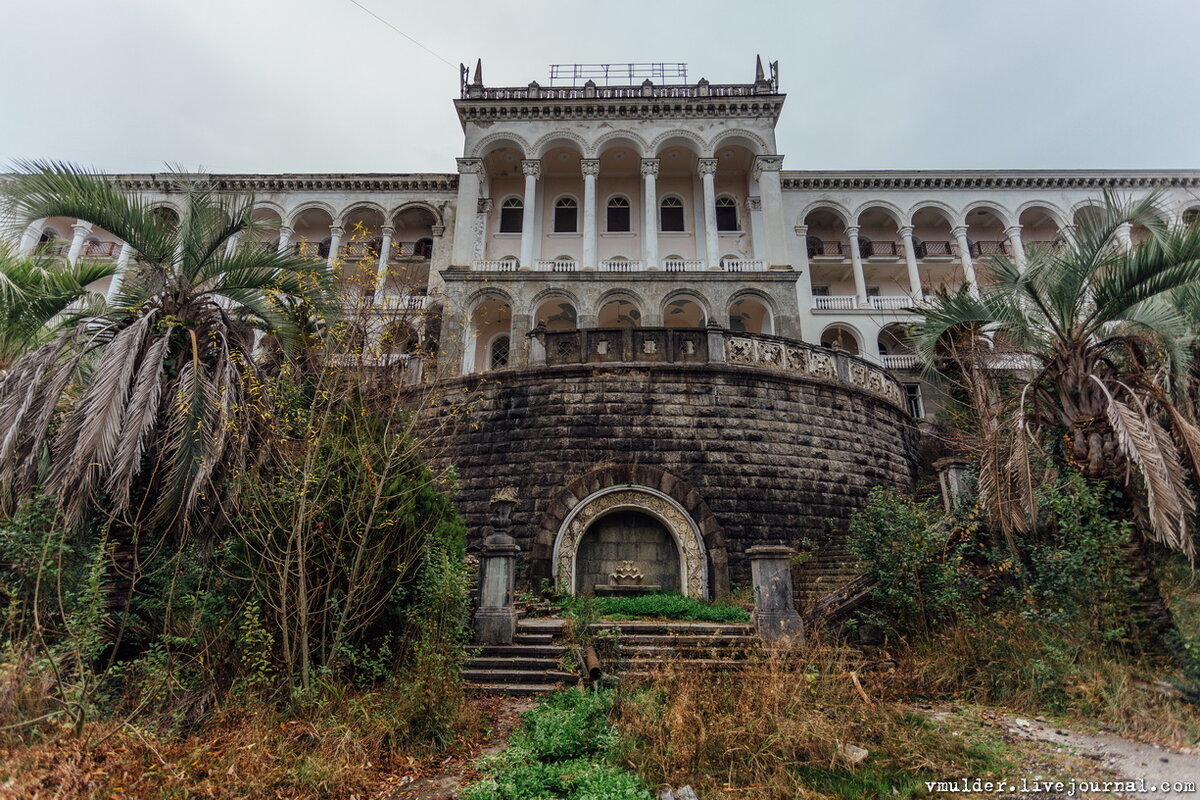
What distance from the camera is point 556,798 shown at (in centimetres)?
459

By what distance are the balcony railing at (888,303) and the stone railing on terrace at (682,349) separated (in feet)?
40.2

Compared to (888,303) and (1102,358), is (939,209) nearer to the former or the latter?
(888,303)

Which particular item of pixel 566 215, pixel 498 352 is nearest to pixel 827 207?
pixel 566 215

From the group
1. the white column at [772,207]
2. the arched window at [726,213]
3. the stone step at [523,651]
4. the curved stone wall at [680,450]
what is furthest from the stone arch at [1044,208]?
the stone step at [523,651]

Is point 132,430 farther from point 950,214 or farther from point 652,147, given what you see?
point 950,214

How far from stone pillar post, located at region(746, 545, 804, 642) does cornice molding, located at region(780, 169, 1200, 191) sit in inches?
883

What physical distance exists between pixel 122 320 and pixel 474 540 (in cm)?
742

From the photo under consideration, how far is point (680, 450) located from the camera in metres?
13.8

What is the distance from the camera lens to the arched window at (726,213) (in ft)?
89.2

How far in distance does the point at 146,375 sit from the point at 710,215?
68.0ft

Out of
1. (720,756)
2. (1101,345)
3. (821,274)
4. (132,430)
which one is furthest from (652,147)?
(720,756)

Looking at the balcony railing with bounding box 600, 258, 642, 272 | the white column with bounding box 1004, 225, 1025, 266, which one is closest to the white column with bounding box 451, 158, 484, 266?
the balcony railing with bounding box 600, 258, 642, 272

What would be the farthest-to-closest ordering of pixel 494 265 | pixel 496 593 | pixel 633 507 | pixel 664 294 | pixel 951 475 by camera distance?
pixel 494 265
pixel 664 294
pixel 633 507
pixel 951 475
pixel 496 593

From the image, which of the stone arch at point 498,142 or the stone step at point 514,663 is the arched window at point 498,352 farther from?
the stone step at point 514,663
